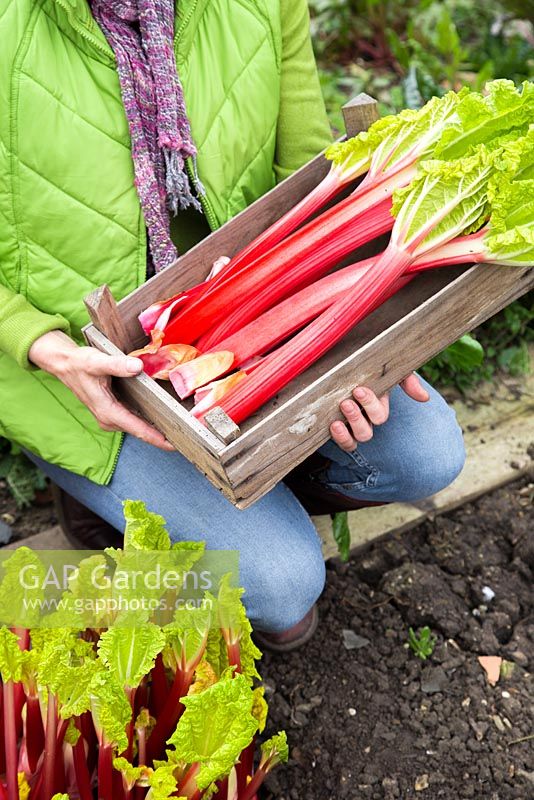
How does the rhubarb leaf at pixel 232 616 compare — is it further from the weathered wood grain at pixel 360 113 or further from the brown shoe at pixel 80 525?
the weathered wood grain at pixel 360 113

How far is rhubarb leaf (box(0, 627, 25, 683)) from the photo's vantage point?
157 cm

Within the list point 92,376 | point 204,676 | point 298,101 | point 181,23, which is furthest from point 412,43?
point 204,676

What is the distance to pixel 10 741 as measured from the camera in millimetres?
1591

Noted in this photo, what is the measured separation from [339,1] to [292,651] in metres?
3.55

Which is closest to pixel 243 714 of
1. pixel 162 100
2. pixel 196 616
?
pixel 196 616

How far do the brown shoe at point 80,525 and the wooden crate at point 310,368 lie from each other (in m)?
0.67

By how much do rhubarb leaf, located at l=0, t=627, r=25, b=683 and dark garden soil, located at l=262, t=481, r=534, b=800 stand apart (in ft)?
2.32

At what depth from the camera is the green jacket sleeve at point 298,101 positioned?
7.04 ft

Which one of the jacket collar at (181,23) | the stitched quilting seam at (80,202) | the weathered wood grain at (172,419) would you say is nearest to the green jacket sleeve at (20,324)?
the weathered wood grain at (172,419)

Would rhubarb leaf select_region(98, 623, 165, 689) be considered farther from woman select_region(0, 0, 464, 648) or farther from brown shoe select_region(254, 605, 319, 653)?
brown shoe select_region(254, 605, 319, 653)

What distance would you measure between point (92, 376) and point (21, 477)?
43.4 inches

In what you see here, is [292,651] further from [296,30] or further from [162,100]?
[296,30]

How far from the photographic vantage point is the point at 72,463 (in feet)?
6.77

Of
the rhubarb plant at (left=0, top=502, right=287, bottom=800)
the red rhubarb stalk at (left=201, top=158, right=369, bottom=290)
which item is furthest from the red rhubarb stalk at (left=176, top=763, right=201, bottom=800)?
the red rhubarb stalk at (left=201, top=158, right=369, bottom=290)
